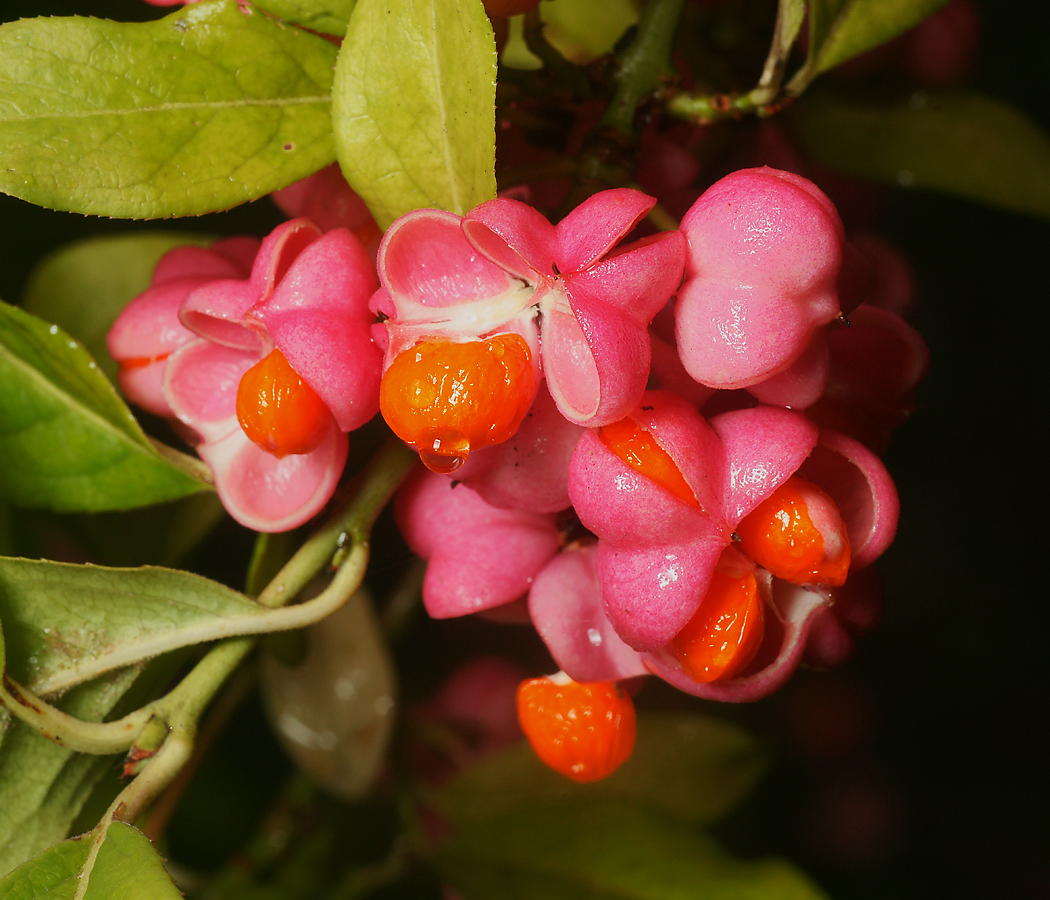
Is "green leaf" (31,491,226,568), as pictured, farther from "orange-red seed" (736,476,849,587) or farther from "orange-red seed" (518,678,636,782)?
"orange-red seed" (736,476,849,587)

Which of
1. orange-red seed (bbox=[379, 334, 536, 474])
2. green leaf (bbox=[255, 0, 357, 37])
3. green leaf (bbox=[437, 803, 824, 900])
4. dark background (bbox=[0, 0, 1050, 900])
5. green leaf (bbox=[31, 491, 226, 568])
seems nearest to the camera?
orange-red seed (bbox=[379, 334, 536, 474])

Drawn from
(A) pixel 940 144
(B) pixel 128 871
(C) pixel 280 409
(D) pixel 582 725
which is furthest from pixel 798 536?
(A) pixel 940 144

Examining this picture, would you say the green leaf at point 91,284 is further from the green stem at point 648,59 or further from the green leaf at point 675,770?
the green leaf at point 675,770

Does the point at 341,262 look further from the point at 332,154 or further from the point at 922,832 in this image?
the point at 922,832

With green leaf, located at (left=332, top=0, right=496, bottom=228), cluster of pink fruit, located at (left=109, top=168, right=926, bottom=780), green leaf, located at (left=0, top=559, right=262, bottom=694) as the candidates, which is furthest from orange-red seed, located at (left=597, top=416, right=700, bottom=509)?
green leaf, located at (left=0, top=559, right=262, bottom=694)

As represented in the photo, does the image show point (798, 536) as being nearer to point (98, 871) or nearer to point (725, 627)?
point (725, 627)
